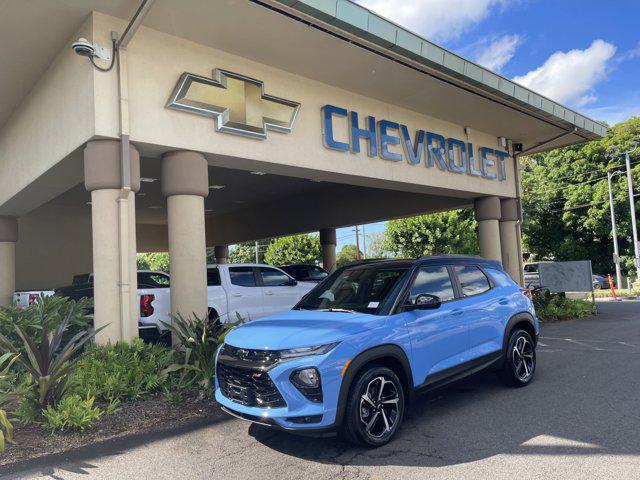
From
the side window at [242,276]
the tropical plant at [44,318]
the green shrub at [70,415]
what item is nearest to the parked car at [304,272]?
the side window at [242,276]

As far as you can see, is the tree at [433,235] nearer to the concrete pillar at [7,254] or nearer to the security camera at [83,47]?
the concrete pillar at [7,254]

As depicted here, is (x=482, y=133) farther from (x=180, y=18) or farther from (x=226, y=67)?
(x=180, y=18)

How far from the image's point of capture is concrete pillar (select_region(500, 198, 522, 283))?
1488 cm

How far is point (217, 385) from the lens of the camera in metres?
4.91

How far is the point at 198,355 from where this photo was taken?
21.6 ft

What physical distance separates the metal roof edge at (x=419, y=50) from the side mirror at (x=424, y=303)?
4.66 m

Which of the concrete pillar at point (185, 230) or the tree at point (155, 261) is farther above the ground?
the tree at point (155, 261)

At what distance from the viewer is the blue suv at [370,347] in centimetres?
413

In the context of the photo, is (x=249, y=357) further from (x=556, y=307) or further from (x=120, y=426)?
(x=556, y=307)

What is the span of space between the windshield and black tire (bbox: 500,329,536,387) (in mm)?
1999

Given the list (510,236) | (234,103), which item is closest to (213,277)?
(234,103)

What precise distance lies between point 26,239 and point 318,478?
17.8 m

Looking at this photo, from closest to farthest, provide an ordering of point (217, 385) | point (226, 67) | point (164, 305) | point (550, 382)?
point (217, 385), point (550, 382), point (226, 67), point (164, 305)

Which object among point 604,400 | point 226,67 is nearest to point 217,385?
point 604,400
